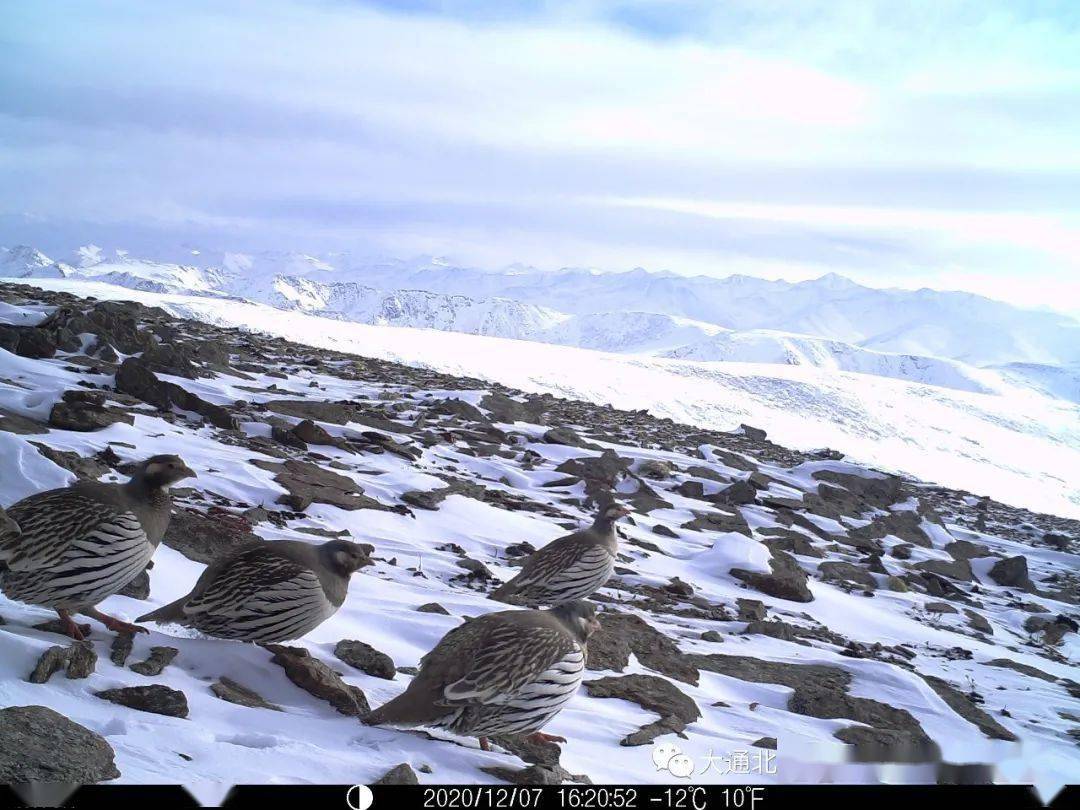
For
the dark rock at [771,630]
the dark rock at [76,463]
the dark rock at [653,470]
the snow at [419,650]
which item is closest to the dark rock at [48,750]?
the snow at [419,650]

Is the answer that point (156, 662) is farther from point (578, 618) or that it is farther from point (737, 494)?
point (737, 494)

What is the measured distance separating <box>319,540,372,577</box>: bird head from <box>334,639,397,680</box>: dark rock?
537mm

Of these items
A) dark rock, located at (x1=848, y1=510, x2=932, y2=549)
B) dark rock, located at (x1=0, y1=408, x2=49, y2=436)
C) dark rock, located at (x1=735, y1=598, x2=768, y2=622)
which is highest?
dark rock, located at (x1=0, y1=408, x2=49, y2=436)

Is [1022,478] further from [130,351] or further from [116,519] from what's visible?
[116,519]

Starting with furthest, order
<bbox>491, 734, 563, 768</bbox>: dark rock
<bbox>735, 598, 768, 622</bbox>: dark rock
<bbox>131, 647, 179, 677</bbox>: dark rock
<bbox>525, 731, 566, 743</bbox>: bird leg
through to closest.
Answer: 1. <bbox>735, 598, 768, 622</bbox>: dark rock
2. <bbox>525, 731, 566, 743</bbox>: bird leg
3. <bbox>491, 734, 563, 768</bbox>: dark rock
4. <bbox>131, 647, 179, 677</bbox>: dark rock

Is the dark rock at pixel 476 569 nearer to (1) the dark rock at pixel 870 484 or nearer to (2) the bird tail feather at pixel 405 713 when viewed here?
(2) the bird tail feather at pixel 405 713

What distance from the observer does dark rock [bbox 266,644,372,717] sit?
4230mm

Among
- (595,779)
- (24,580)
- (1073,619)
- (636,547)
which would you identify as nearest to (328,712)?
(595,779)

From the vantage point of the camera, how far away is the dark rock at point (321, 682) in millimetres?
4230

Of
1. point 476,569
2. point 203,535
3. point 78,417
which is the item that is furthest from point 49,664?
point 78,417

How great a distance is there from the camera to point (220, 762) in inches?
125

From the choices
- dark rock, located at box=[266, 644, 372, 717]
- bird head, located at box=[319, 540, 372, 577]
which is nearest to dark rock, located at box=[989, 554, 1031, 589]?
bird head, located at box=[319, 540, 372, 577]

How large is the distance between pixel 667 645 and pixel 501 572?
2.11m

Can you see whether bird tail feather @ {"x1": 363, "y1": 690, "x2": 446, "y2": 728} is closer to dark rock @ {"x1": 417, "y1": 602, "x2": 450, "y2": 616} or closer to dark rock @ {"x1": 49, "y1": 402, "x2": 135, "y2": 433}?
dark rock @ {"x1": 417, "y1": 602, "x2": 450, "y2": 616}
